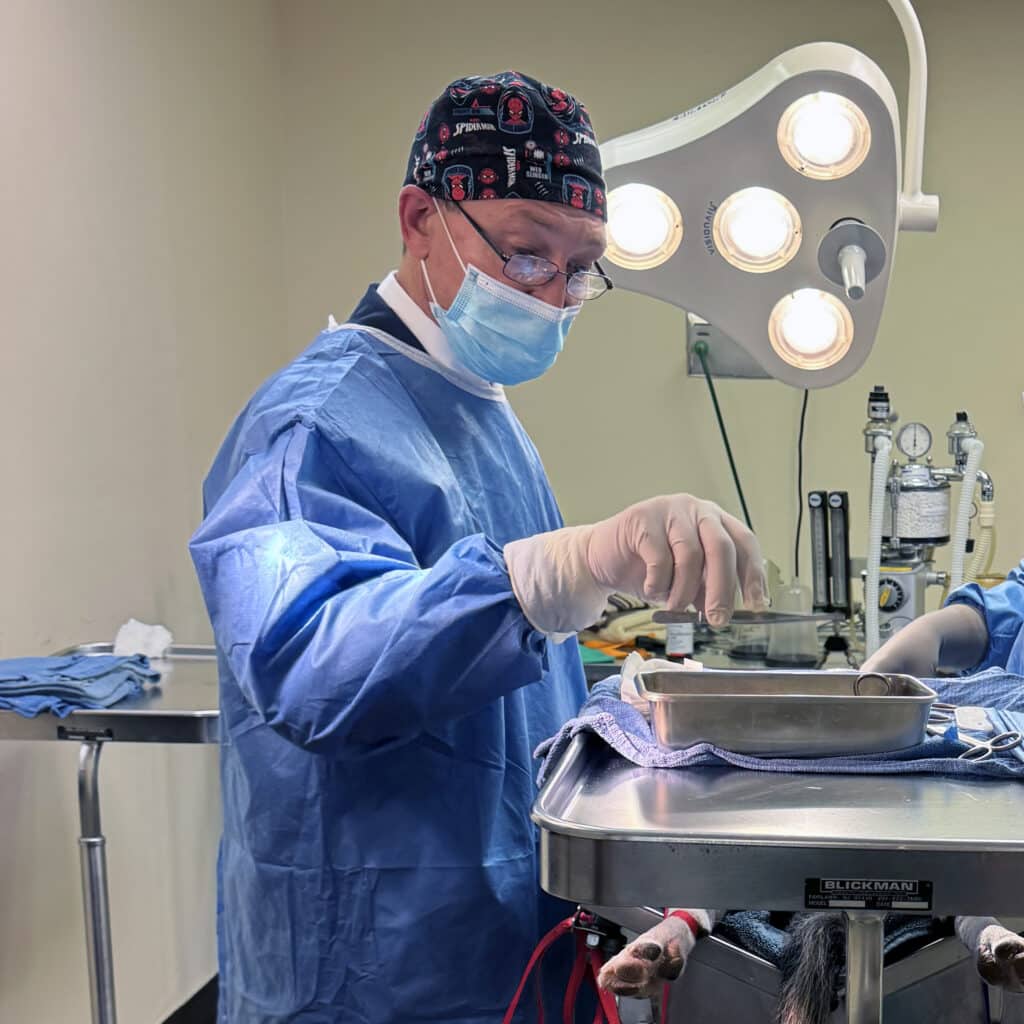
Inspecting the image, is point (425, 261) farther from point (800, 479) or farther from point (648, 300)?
point (800, 479)

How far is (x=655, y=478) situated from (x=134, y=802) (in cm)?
149

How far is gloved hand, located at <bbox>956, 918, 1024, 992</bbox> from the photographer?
0.88 metres

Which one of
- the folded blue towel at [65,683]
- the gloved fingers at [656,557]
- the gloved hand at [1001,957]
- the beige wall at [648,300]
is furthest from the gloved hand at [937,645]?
the beige wall at [648,300]

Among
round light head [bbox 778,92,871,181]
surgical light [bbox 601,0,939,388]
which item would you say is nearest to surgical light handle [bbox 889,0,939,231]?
surgical light [bbox 601,0,939,388]

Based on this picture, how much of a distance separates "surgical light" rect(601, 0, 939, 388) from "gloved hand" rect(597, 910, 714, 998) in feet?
2.21

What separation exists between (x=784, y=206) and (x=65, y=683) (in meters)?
1.19

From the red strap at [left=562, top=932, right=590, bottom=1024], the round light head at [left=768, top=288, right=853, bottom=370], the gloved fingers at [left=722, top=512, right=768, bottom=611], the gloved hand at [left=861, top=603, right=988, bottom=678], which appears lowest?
the red strap at [left=562, top=932, right=590, bottom=1024]

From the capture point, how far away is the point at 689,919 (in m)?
1.05

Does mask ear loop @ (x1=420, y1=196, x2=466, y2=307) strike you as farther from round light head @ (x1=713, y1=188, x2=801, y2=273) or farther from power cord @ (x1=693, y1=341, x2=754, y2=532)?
power cord @ (x1=693, y1=341, x2=754, y2=532)

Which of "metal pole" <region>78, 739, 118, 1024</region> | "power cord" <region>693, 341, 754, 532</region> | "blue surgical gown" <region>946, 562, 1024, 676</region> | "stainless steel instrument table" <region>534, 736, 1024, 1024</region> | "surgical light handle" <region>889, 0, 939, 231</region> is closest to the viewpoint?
"stainless steel instrument table" <region>534, 736, 1024, 1024</region>

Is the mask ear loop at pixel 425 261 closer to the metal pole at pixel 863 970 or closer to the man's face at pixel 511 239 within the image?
the man's face at pixel 511 239

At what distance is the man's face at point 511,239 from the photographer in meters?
1.27

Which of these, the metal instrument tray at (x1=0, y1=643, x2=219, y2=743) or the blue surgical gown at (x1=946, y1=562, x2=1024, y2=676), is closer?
the blue surgical gown at (x1=946, y1=562, x2=1024, y2=676)

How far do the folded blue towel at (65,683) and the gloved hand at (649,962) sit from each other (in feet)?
3.32
